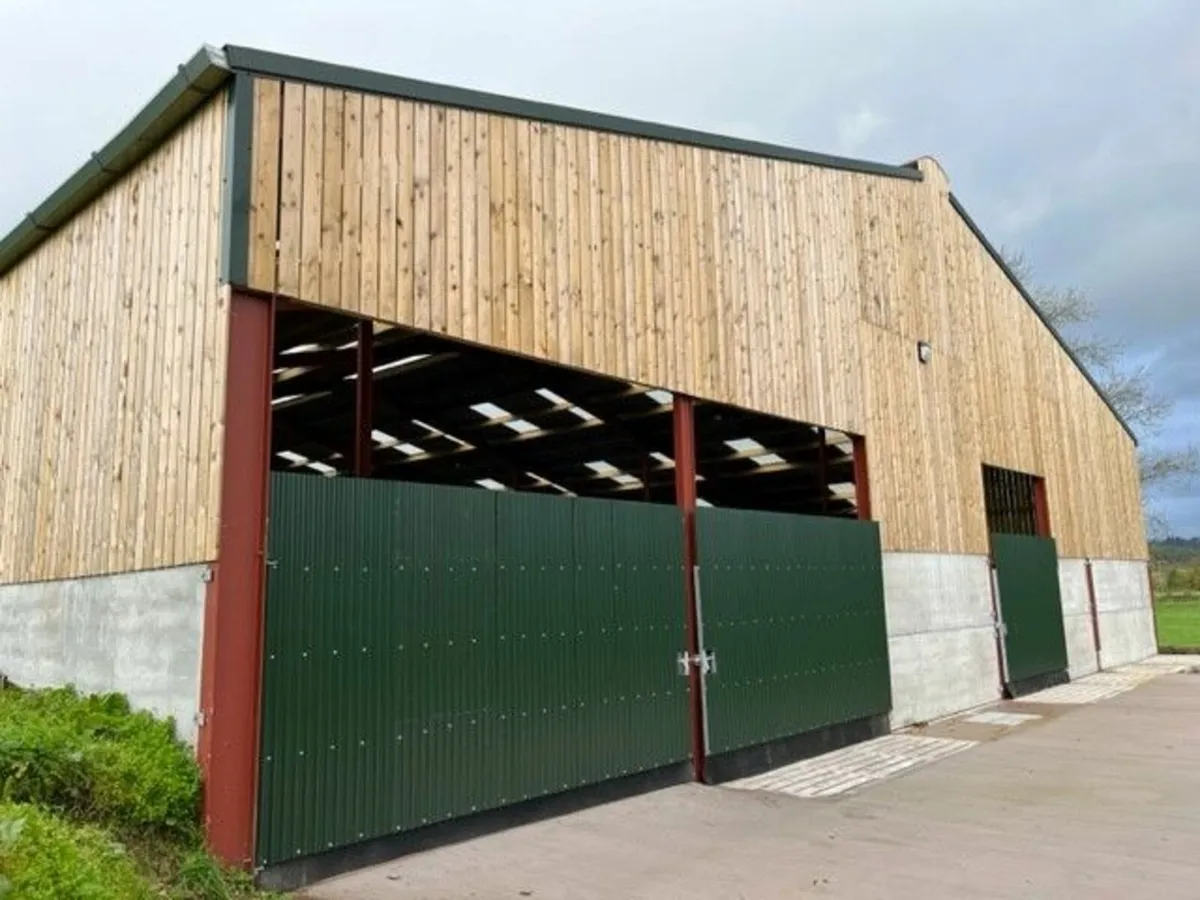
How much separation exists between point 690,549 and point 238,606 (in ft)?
13.9

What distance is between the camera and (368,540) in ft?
19.0

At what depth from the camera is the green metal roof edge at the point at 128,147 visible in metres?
5.71

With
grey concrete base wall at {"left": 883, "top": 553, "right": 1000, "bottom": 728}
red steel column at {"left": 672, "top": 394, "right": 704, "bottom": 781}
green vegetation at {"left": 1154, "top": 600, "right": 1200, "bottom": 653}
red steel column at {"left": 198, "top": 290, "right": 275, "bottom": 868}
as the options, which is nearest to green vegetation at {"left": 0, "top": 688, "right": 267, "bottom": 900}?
red steel column at {"left": 198, "top": 290, "right": 275, "bottom": 868}

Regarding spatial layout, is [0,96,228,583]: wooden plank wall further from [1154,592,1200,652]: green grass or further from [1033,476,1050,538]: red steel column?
[1154,592,1200,652]: green grass

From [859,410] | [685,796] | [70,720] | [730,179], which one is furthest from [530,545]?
[859,410]

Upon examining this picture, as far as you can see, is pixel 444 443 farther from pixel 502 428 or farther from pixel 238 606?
pixel 238 606

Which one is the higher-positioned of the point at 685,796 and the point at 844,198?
the point at 844,198

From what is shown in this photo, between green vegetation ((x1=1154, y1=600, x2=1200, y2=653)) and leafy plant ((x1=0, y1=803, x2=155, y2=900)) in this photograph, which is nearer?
leafy plant ((x1=0, y1=803, x2=155, y2=900))

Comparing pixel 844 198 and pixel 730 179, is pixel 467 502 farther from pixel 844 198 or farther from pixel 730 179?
pixel 844 198

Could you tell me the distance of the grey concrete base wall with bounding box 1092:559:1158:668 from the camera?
60.0 feet

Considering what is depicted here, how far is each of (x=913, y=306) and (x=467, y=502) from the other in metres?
8.47

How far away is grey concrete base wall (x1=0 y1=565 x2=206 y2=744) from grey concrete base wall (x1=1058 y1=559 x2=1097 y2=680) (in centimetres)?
1493

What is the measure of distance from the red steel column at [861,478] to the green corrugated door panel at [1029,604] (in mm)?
3978

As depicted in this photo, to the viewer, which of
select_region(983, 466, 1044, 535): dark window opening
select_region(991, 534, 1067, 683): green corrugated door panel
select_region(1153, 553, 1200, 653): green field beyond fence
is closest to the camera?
select_region(991, 534, 1067, 683): green corrugated door panel
